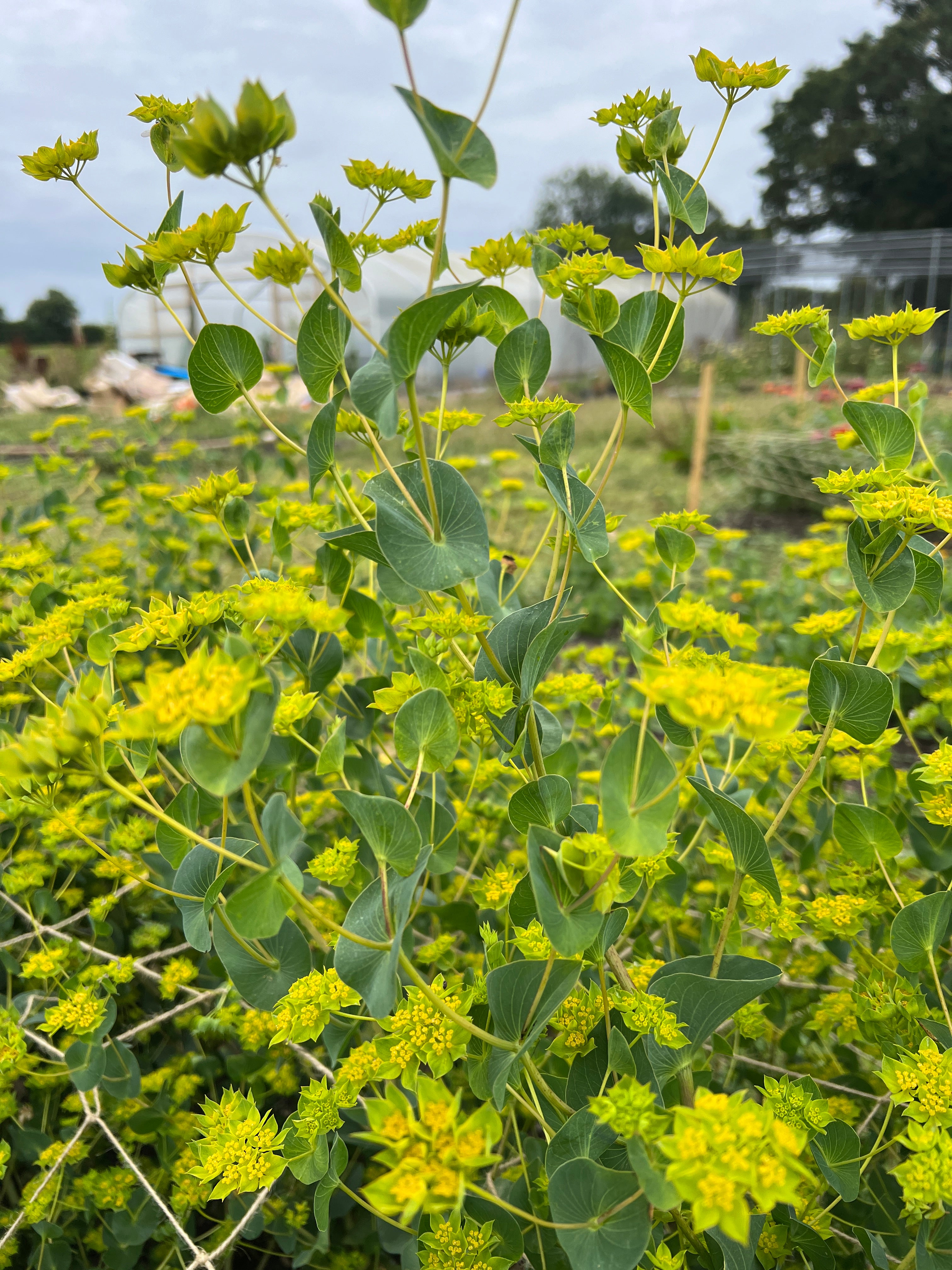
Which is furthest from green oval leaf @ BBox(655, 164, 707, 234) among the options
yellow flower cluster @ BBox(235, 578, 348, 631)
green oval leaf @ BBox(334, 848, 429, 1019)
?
green oval leaf @ BBox(334, 848, 429, 1019)

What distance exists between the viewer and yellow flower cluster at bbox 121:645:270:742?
35cm

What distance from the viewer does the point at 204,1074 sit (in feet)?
3.22

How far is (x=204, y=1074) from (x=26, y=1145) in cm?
21

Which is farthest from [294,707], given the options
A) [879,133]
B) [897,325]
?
[879,133]

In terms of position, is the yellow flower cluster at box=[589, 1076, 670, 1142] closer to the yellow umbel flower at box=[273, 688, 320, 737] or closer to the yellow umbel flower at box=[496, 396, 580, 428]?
the yellow umbel flower at box=[273, 688, 320, 737]

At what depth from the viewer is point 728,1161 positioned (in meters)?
0.35

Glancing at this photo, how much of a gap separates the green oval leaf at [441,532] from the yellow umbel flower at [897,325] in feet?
1.36

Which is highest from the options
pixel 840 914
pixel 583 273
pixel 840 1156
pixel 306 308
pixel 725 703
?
pixel 306 308

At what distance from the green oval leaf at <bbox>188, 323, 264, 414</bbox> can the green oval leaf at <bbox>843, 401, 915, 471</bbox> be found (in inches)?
20.0

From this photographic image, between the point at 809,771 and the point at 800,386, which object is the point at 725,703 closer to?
the point at 809,771

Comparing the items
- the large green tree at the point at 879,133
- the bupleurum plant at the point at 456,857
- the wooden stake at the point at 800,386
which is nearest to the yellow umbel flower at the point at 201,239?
the bupleurum plant at the point at 456,857

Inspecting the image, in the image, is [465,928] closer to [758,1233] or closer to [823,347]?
[758,1233]

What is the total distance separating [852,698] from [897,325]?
14.6 inches

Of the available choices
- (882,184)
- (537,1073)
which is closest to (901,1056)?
(537,1073)
